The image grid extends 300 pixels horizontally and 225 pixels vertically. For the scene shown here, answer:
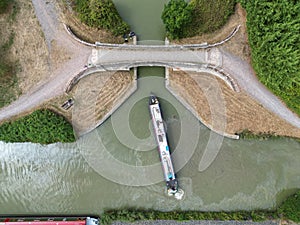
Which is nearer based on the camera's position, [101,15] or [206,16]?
[101,15]

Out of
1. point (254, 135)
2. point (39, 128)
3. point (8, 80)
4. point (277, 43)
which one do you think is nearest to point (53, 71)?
point (8, 80)

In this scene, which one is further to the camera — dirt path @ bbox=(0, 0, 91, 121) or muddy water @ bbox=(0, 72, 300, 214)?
muddy water @ bbox=(0, 72, 300, 214)

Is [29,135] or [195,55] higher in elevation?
[195,55]

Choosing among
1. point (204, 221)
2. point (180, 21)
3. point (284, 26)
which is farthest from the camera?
point (204, 221)

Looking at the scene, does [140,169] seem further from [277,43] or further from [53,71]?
[277,43]

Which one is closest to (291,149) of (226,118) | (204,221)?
(226,118)

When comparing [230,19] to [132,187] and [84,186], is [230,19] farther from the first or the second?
[84,186]

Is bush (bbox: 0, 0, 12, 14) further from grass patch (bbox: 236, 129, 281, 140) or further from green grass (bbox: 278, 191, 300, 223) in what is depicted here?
green grass (bbox: 278, 191, 300, 223)

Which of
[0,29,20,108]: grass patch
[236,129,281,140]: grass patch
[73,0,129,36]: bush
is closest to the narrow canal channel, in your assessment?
[236,129,281,140]: grass patch
